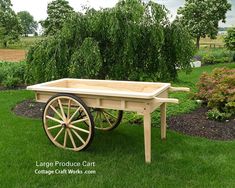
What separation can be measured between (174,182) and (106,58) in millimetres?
3521

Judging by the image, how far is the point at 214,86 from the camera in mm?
6324

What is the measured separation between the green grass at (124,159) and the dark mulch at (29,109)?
640 millimetres

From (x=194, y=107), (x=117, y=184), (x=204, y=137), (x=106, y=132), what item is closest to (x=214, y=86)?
(x=194, y=107)

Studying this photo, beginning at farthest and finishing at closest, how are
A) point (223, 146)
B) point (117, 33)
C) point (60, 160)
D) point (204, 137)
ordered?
point (117, 33) → point (204, 137) → point (223, 146) → point (60, 160)

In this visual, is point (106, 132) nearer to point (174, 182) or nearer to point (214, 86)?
point (174, 182)

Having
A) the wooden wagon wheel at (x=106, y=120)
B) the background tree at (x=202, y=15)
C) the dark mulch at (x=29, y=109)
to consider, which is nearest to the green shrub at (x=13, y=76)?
the dark mulch at (x=29, y=109)

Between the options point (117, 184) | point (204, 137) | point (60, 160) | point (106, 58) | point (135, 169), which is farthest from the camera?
point (106, 58)

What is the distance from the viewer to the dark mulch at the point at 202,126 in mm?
4760

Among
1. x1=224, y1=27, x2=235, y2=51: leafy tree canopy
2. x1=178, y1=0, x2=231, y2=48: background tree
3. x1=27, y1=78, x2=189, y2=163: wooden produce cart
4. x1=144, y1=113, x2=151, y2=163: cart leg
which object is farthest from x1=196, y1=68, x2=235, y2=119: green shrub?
x1=178, y1=0, x2=231, y2=48: background tree

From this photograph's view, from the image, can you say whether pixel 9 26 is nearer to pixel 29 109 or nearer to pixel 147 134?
pixel 29 109

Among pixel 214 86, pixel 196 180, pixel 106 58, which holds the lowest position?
pixel 196 180

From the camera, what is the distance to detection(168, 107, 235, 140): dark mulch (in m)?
4.76

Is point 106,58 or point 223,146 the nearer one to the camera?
point 223,146

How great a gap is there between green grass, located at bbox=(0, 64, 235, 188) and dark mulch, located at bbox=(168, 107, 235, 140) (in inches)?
9.4
